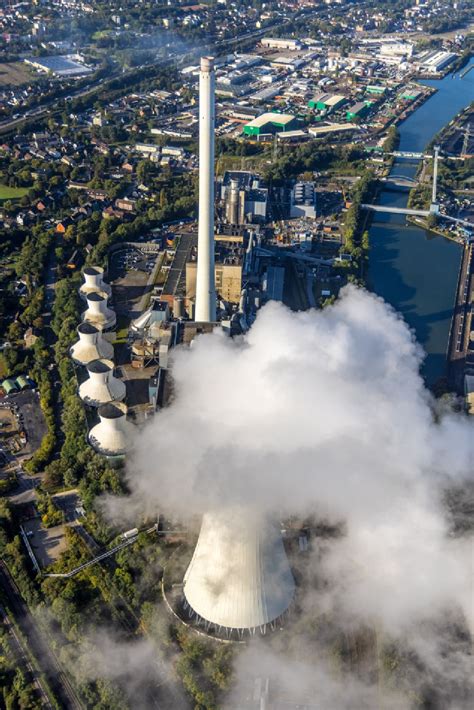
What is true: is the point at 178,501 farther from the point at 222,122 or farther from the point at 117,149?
the point at 222,122

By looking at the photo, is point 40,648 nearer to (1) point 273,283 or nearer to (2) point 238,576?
(2) point 238,576

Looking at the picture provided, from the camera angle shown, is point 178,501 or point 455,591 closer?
point 455,591

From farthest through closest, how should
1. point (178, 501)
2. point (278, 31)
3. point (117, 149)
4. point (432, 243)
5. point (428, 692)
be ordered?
1. point (278, 31)
2. point (117, 149)
3. point (432, 243)
4. point (178, 501)
5. point (428, 692)

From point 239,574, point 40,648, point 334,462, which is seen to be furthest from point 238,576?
point 40,648

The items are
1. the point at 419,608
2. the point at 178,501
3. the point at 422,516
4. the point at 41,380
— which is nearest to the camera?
the point at 419,608

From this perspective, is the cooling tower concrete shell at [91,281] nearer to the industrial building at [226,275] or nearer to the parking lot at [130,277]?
the parking lot at [130,277]

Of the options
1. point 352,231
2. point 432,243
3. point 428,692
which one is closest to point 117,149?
point 352,231

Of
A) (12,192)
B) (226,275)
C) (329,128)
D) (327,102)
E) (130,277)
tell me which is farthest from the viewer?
(327,102)
